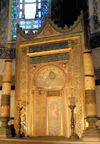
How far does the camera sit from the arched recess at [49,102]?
688 cm

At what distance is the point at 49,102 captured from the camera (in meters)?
7.28

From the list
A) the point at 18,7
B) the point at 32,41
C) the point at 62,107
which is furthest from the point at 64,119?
the point at 18,7

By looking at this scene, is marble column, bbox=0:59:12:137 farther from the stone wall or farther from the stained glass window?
the stained glass window

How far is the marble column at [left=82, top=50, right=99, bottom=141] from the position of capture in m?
5.48

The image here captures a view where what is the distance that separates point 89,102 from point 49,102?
6.32ft

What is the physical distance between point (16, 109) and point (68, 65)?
2.33m

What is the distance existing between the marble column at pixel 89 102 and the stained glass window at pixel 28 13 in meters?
3.59

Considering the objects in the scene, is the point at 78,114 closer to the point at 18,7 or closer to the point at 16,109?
the point at 16,109

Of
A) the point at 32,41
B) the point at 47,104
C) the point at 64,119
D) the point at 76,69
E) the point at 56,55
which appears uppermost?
the point at 32,41

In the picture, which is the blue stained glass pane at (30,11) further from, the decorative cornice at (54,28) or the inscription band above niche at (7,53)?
the inscription band above niche at (7,53)

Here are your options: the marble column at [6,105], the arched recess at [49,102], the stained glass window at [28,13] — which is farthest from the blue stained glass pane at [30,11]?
the arched recess at [49,102]

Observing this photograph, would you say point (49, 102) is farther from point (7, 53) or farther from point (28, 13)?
point (28, 13)

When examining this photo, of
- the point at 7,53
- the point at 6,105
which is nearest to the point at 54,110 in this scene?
the point at 6,105

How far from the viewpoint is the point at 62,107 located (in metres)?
7.00
